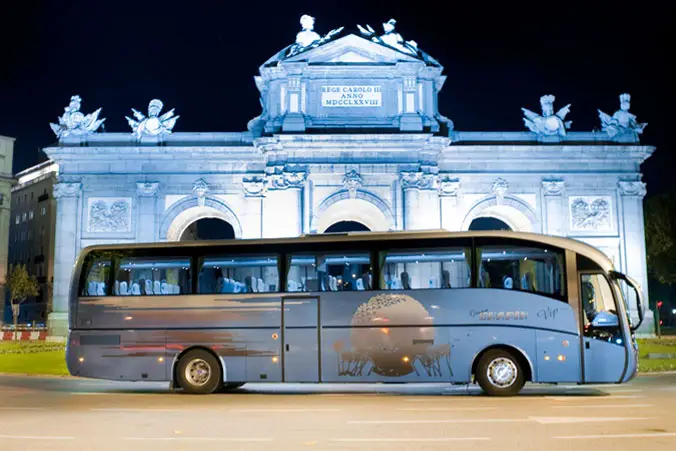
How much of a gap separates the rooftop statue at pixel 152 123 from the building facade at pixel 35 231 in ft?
118

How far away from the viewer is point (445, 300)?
19.2 meters

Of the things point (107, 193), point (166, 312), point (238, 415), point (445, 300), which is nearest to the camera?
point (238, 415)

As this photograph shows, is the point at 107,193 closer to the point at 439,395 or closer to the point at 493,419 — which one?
the point at 439,395

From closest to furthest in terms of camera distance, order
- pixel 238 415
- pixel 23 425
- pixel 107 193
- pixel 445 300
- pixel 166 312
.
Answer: pixel 23 425
pixel 238 415
pixel 445 300
pixel 166 312
pixel 107 193

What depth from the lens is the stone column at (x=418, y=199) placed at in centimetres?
4888

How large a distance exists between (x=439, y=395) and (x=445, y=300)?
238 centimetres

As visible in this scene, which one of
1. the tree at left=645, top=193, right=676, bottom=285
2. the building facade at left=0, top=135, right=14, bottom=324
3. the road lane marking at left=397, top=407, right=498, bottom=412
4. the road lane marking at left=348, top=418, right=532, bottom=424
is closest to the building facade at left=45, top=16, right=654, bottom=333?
the tree at left=645, top=193, right=676, bottom=285

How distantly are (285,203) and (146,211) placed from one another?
9.22 m

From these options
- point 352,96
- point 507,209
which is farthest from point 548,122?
point 352,96

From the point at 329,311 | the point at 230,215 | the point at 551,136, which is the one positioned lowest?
the point at 329,311

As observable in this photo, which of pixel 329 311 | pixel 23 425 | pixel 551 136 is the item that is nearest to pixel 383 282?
pixel 329 311

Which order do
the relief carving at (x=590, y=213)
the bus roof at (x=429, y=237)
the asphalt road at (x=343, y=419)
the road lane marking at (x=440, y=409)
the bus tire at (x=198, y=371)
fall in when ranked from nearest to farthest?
the asphalt road at (x=343, y=419) → the road lane marking at (x=440, y=409) → the bus roof at (x=429, y=237) → the bus tire at (x=198, y=371) → the relief carving at (x=590, y=213)

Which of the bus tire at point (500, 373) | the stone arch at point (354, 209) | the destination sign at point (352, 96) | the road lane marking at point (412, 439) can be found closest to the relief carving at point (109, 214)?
the stone arch at point (354, 209)

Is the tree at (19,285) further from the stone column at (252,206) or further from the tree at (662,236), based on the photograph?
the tree at (662,236)
